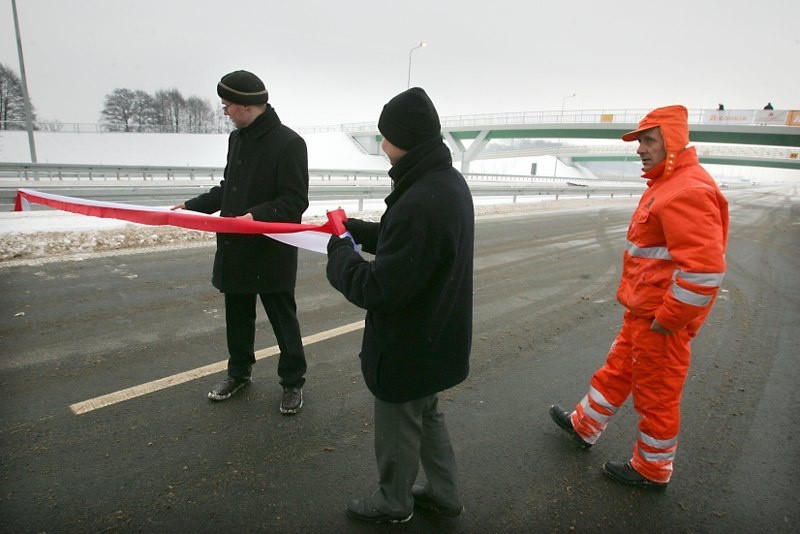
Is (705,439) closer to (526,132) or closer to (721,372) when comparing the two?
(721,372)

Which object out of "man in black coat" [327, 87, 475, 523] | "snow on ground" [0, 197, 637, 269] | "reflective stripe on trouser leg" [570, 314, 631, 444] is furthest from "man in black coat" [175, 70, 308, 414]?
"snow on ground" [0, 197, 637, 269]

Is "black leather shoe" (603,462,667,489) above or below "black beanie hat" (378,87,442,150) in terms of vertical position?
below

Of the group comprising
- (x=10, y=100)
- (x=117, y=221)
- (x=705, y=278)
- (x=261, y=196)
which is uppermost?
(x=10, y=100)

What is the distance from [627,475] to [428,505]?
124 cm

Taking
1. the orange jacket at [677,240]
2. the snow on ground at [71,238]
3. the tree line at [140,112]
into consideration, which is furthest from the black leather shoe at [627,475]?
the tree line at [140,112]

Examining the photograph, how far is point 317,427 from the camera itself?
303 cm

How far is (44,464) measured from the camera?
99.3 inches

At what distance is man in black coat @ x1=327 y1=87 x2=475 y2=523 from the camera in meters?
1.76

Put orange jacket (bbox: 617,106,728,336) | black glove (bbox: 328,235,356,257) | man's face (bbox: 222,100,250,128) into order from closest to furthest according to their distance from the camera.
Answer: black glove (bbox: 328,235,356,257) < orange jacket (bbox: 617,106,728,336) < man's face (bbox: 222,100,250,128)

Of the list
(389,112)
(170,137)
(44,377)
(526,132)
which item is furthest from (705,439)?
(526,132)

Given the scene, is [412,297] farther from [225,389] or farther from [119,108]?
[119,108]

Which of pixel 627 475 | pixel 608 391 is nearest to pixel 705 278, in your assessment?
pixel 608 391

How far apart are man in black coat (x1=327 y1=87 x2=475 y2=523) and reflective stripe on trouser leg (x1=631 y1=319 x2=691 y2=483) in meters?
1.13

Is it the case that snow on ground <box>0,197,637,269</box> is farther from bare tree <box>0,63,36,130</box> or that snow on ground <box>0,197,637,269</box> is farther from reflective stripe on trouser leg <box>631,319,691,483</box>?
bare tree <box>0,63,36,130</box>
